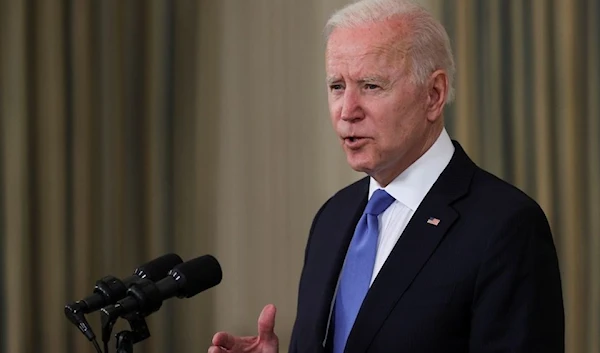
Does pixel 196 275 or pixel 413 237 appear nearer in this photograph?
pixel 196 275

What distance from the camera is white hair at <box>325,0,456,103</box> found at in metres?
1.96

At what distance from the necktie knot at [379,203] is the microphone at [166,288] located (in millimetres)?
383

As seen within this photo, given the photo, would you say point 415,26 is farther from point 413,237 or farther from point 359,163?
point 413,237

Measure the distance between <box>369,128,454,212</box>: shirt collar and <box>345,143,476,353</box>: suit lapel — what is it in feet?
0.15

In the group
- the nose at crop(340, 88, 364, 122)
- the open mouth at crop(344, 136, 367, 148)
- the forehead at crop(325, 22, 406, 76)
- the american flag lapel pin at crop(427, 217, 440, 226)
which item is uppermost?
the forehead at crop(325, 22, 406, 76)

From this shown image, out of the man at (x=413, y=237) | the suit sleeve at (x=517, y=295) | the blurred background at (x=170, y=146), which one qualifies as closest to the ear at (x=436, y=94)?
the man at (x=413, y=237)

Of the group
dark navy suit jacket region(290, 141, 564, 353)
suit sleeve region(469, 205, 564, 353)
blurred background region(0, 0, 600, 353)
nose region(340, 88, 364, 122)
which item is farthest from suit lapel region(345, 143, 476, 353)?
blurred background region(0, 0, 600, 353)

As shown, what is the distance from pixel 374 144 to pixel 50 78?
73.7 inches

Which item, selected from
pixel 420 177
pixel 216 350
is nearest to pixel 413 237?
pixel 420 177

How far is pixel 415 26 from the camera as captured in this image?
1965 millimetres

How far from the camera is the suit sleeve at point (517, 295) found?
176 cm

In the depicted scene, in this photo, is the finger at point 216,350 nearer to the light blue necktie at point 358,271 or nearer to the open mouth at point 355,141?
the light blue necktie at point 358,271

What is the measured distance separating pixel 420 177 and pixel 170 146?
181 cm

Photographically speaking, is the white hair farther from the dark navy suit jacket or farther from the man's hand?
the man's hand
